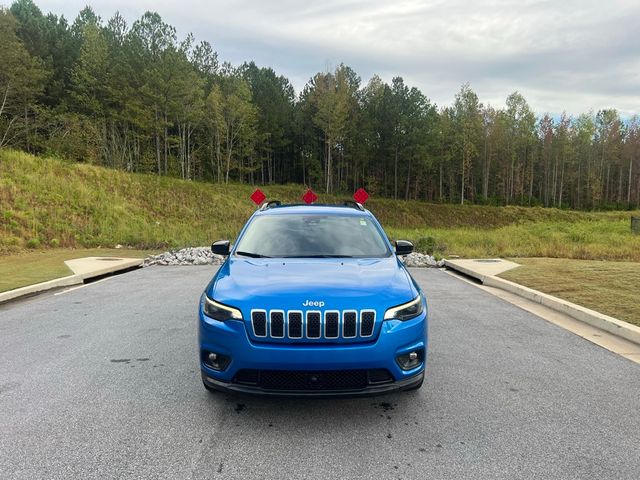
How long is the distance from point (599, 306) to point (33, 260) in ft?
48.4

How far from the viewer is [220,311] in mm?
3549

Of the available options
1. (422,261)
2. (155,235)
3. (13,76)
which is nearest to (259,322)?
(422,261)

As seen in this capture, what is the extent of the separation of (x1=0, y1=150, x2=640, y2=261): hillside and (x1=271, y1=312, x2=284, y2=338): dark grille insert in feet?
46.2

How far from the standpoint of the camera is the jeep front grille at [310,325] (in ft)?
10.9

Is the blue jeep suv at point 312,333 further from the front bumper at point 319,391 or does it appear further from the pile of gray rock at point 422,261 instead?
the pile of gray rock at point 422,261

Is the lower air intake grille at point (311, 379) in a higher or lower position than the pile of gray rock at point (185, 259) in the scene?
higher

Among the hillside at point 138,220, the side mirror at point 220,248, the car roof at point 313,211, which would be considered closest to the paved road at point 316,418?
the side mirror at point 220,248

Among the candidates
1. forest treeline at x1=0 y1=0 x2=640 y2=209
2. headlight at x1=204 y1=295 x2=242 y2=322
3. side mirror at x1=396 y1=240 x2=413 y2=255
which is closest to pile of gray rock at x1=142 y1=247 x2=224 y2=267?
side mirror at x1=396 y1=240 x2=413 y2=255

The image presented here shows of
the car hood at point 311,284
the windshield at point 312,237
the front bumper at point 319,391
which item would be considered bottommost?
the front bumper at point 319,391

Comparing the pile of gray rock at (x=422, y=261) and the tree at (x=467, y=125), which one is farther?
the tree at (x=467, y=125)

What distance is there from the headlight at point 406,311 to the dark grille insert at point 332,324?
1.26 ft

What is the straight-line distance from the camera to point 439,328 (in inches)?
253

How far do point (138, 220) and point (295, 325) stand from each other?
23.6 meters

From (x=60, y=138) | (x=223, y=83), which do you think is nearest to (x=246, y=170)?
(x=223, y=83)
